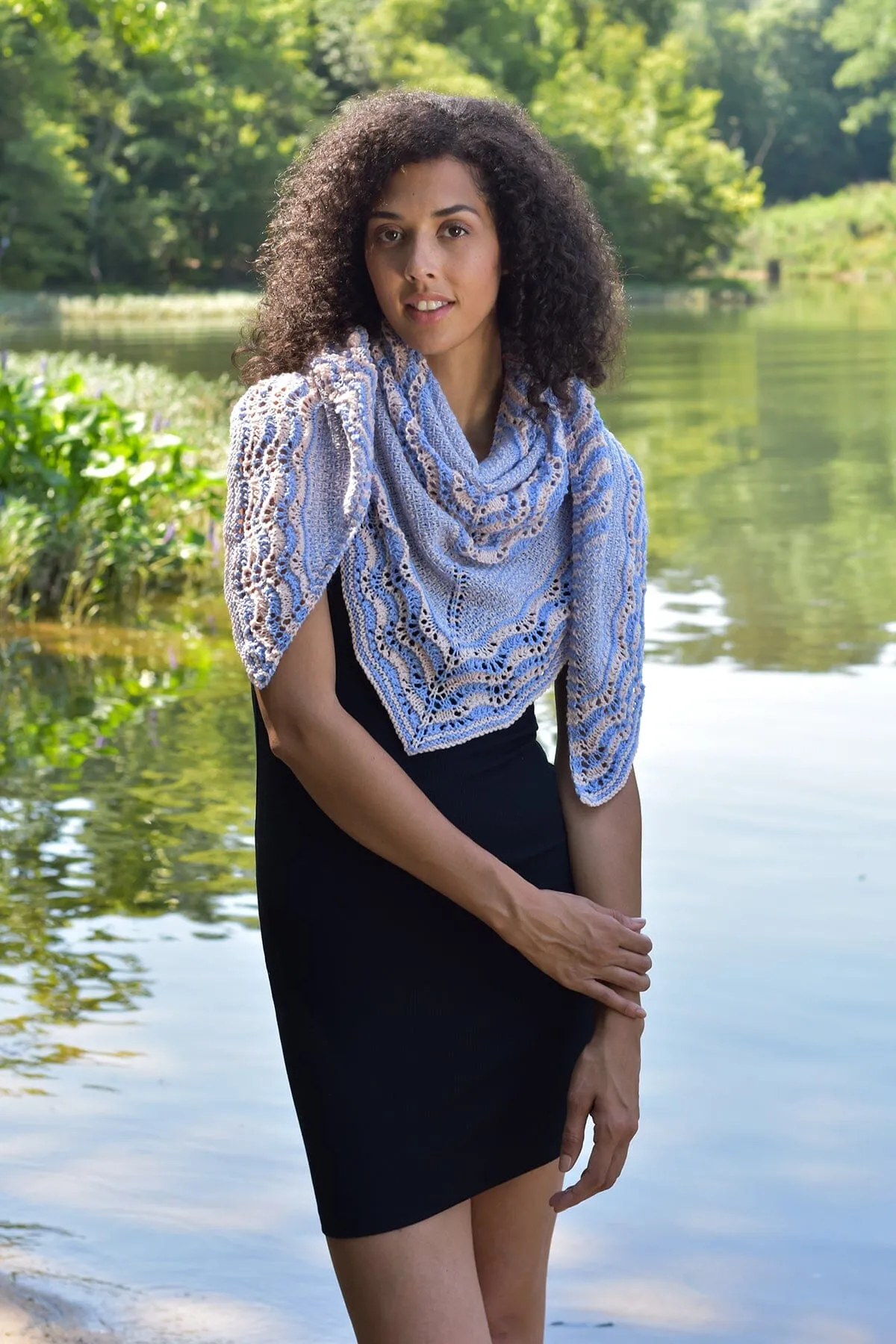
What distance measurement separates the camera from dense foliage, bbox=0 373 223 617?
768cm

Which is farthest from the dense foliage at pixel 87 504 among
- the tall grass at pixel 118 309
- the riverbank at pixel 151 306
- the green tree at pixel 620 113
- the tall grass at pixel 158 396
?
the green tree at pixel 620 113

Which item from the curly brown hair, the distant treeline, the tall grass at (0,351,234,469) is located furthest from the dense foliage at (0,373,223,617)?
the distant treeline

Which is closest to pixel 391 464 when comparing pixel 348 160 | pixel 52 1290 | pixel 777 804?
pixel 348 160

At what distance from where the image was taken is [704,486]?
12727 millimetres

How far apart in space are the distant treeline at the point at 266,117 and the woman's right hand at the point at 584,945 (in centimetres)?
3794

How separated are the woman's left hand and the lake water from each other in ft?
3.15

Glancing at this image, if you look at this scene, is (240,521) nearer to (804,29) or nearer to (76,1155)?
(76,1155)

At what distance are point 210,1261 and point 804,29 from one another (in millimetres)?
78676

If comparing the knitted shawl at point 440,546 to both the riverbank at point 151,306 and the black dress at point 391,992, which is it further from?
the riverbank at point 151,306

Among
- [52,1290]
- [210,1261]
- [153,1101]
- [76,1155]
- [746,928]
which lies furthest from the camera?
[746,928]

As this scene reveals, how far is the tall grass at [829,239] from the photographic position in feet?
192

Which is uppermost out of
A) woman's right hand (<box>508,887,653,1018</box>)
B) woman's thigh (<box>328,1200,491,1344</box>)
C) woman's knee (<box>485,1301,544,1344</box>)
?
woman's right hand (<box>508,887,653,1018</box>)

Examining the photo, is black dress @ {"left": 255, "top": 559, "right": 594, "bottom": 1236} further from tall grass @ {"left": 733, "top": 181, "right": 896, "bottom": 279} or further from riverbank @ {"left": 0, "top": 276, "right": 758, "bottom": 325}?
tall grass @ {"left": 733, "top": 181, "right": 896, "bottom": 279}

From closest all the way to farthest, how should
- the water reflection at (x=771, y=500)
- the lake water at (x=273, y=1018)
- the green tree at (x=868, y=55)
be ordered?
the lake water at (x=273, y=1018)
the water reflection at (x=771, y=500)
the green tree at (x=868, y=55)
